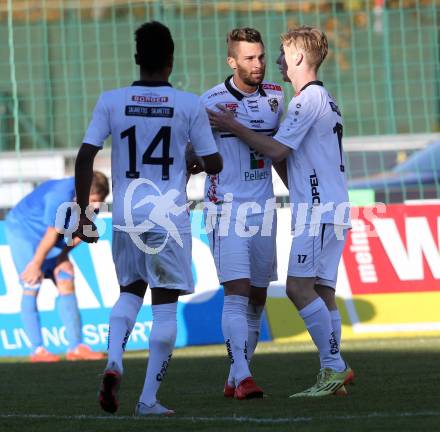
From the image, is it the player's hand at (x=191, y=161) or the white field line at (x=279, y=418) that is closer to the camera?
the white field line at (x=279, y=418)

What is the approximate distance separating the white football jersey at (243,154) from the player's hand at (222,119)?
0.12 metres

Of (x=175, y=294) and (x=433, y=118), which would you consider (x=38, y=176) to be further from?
(x=175, y=294)

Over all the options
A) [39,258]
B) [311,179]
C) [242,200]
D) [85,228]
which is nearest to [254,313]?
[242,200]

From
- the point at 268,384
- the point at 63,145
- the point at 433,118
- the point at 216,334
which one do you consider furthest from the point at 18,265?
the point at 433,118

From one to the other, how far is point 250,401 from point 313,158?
1.46 m

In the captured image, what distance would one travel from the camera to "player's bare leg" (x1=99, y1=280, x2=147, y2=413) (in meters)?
6.18

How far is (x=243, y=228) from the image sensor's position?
759 cm

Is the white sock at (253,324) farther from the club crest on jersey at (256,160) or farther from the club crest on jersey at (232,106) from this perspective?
the club crest on jersey at (232,106)

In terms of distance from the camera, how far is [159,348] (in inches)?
257

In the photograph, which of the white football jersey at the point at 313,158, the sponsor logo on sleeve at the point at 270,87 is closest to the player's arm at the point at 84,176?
the white football jersey at the point at 313,158

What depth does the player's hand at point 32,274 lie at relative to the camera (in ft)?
39.2

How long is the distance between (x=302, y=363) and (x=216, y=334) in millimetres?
2683

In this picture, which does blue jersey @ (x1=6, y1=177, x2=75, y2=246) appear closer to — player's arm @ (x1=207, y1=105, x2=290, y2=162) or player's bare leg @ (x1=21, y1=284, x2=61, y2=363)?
player's bare leg @ (x1=21, y1=284, x2=61, y2=363)

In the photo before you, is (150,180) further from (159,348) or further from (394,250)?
(394,250)
